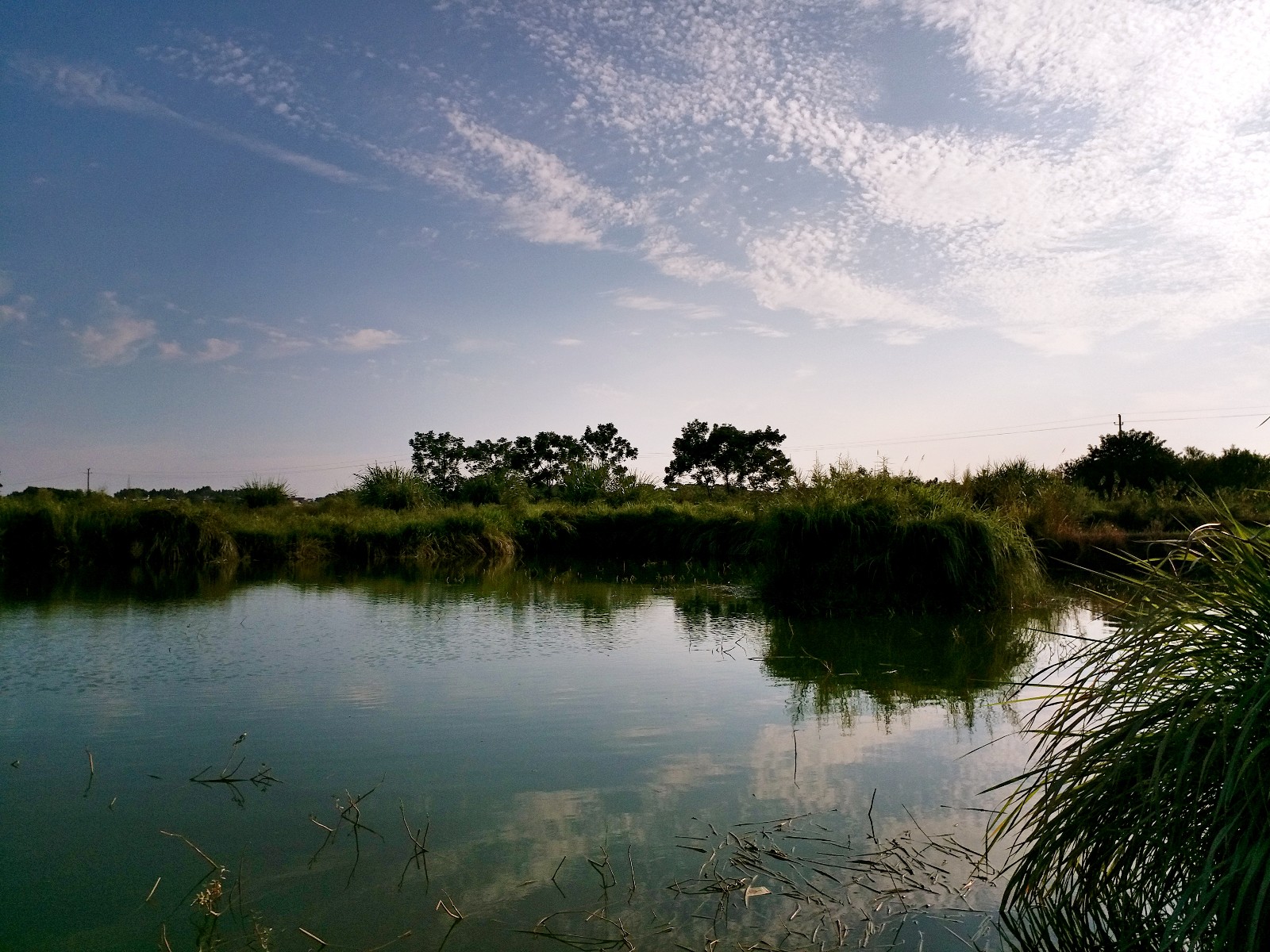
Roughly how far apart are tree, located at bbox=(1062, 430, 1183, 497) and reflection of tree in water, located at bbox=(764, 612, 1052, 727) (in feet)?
75.6

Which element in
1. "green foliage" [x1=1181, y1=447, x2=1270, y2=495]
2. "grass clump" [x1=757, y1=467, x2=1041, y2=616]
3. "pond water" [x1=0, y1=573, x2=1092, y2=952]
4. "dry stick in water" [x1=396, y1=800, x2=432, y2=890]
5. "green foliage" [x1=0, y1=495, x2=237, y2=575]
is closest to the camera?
"pond water" [x1=0, y1=573, x2=1092, y2=952]

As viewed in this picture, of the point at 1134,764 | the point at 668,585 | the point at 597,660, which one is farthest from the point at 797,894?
the point at 668,585

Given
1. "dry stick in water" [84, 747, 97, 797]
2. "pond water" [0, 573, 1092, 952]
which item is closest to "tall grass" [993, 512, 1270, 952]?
"pond water" [0, 573, 1092, 952]

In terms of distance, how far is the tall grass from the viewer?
2213 millimetres

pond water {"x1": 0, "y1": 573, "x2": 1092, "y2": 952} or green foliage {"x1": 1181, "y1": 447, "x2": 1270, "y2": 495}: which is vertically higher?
green foliage {"x1": 1181, "y1": 447, "x2": 1270, "y2": 495}

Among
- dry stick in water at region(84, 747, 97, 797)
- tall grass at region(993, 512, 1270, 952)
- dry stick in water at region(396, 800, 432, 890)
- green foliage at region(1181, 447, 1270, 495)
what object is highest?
green foliage at region(1181, 447, 1270, 495)

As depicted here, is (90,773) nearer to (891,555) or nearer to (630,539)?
(891,555)

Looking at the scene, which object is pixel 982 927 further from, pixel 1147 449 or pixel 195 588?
pixel 1147 449

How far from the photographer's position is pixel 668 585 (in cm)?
1505

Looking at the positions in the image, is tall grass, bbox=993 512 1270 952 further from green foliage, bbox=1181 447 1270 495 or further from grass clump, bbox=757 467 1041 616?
green foliage, bbox=1181 447 1270 495

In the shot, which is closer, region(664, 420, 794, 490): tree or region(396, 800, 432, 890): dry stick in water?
region(396, 800, 432, 890): dry stick in water

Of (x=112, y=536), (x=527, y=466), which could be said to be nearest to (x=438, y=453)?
(x=527, y=466)

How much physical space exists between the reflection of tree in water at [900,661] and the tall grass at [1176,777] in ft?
10.0

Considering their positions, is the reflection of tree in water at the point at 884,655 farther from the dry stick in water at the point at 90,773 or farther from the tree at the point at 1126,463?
the tree at the point at 1126,463
